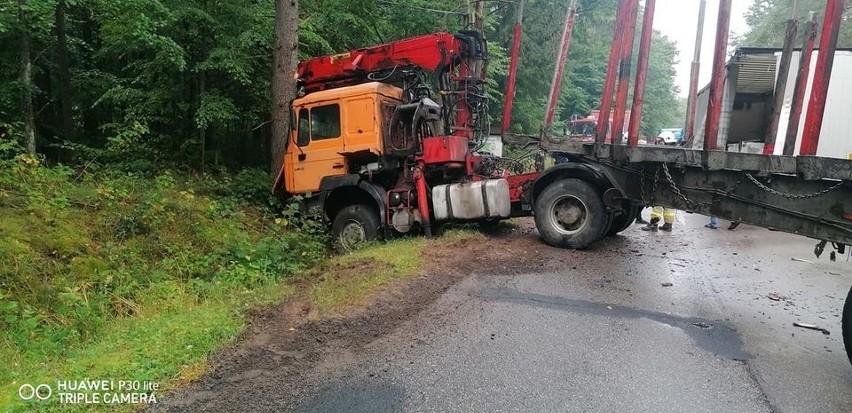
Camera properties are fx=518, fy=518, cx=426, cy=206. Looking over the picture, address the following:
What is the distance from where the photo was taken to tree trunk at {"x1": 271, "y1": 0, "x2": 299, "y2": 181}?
9781mm

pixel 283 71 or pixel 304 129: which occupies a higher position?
pixel 283 71

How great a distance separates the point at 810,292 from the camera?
21.9 feet

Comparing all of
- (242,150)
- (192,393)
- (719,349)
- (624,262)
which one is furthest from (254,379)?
(242,150)

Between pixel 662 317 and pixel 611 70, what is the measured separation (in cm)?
388

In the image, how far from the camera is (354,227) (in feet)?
29.8

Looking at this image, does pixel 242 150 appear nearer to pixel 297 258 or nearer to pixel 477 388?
pixel 297 258

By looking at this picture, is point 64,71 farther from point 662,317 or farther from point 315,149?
point 662,317

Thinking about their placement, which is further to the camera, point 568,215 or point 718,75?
point 568,215

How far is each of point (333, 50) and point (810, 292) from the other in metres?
A: 10.7

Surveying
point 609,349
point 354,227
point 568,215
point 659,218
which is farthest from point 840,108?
point 609,349

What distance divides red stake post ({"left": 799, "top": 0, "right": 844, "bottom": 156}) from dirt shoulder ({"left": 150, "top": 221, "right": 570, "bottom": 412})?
10.8 ft

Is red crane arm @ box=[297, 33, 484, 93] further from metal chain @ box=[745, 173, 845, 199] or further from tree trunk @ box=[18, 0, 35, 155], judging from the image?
tree trunk @ box=[18, 0, 35, 155]

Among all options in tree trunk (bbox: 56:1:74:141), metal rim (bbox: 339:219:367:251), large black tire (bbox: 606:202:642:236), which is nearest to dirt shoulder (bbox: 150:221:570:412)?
metal rim (bbox: 339:219:367:251)

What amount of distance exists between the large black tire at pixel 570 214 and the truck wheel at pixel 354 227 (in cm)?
275
